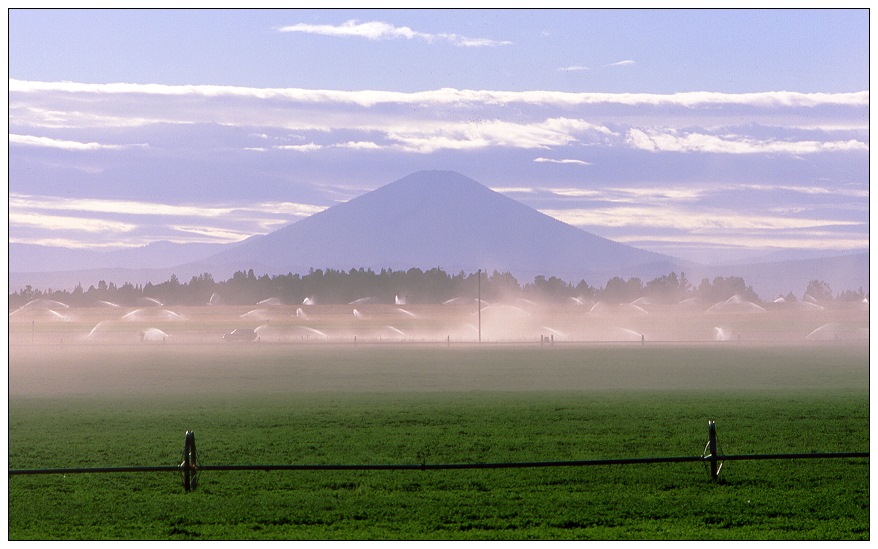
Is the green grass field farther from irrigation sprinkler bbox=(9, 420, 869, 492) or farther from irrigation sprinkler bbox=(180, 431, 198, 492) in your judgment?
irrigation sprinkler bbox=(9, 420, 869, 492)

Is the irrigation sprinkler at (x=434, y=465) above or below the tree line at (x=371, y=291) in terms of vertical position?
below

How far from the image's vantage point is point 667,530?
856 centimetres

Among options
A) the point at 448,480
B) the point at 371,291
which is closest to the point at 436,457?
the point at 448,480

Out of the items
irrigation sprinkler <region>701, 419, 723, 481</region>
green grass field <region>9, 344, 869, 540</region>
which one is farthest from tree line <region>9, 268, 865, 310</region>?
irrigation sprinkler <region>701, 419, 723, 481</region>

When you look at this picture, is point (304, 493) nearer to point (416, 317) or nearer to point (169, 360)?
point (169, 360)

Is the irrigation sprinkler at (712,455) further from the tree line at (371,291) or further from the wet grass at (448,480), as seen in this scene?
the tree line at (371,291)

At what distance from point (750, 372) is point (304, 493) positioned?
26.8m

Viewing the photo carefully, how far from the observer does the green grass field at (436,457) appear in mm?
8820

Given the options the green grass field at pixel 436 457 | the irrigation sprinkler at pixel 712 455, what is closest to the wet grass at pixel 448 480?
the green grass field at pixel 436 457

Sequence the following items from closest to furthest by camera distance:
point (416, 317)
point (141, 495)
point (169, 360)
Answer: point (141, 495) < point (169, 360) < point (416, 317)

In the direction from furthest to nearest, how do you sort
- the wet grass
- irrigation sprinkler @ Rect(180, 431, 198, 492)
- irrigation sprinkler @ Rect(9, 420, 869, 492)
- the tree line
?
the tree line
irrigation sprinkler @ Rect(180, 431, 198, 492)
irrigation sprinkler @ Rect(9, 420, 869, 492)
the wet grass

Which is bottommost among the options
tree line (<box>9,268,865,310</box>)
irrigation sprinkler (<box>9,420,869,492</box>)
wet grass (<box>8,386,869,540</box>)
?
wet grass (<box>8,386,869,540</box>)

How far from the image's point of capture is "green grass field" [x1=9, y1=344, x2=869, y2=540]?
8820mm

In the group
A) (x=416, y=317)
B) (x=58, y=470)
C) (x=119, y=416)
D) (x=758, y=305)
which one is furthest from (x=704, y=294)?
(x=58, y=470)
